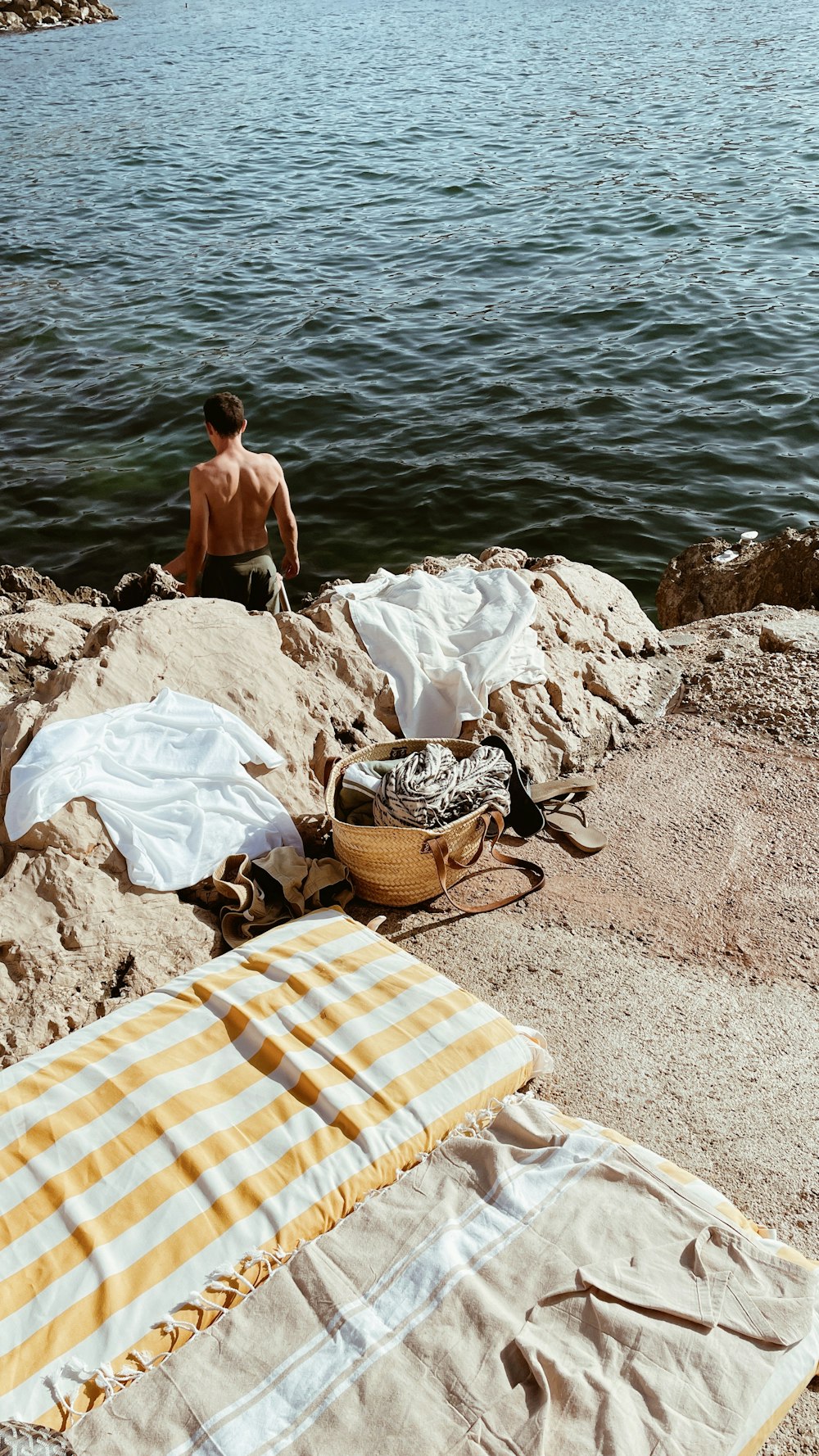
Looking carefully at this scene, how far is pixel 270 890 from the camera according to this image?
4199 millimetres

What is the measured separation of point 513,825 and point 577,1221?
2139 mm

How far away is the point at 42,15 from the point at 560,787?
167 ft

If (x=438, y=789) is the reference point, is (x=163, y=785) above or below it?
below

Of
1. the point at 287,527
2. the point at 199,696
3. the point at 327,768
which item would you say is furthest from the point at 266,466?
the point at 327,768

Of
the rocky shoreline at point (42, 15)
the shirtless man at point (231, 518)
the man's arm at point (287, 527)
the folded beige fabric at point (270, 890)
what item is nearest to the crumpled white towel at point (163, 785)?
the folded beige fabric at point (270, 890)

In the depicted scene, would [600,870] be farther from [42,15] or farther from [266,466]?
[42,15]

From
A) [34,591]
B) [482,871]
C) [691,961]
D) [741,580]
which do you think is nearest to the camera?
[691,961]

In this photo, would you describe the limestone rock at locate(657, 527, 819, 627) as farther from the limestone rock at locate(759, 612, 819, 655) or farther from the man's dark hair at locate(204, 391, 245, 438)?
the man's dark hair at locate(204, 391, 245, 438)

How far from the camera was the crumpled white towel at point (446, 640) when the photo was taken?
5.09m

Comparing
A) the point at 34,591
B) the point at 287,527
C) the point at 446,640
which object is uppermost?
the point at 446,640

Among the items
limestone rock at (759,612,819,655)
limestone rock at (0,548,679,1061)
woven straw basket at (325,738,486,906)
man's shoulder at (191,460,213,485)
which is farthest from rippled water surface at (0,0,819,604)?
woven straw basket at (325,738,486,906)

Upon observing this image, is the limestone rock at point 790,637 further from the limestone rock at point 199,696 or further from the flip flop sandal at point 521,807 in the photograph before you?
the flip flop sandal at point 521,807

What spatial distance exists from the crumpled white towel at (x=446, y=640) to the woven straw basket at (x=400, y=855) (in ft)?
2.93

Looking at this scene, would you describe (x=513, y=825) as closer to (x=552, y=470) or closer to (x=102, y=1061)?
(x=102, y=1061)
